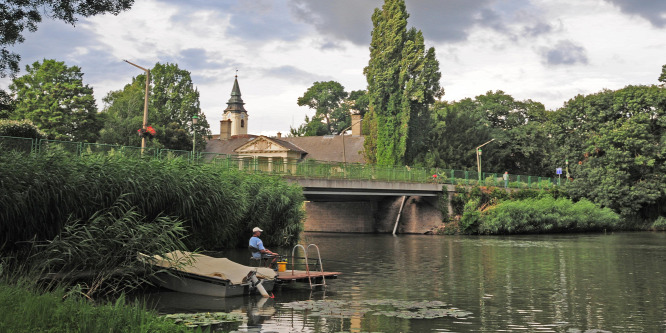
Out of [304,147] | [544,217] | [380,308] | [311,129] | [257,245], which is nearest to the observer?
[380,308]

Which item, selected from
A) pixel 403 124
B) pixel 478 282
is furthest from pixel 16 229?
pixel 403 124

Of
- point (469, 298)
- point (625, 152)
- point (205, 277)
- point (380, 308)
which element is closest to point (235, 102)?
point (625, 152)

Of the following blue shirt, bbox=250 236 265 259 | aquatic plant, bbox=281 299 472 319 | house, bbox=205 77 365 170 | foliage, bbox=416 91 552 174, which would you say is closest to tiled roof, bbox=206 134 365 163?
house, bbox=205 77 365 170

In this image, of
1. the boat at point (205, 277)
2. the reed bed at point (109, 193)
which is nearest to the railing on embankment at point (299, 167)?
the reed bed at point (109, 193)

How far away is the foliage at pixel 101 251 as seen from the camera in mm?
15164

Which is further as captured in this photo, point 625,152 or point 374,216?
point 625,152

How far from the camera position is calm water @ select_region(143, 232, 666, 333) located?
1259 centimetres

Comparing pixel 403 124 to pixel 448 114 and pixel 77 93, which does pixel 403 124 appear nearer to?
pixel 448 114

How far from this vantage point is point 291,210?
32.8 meters

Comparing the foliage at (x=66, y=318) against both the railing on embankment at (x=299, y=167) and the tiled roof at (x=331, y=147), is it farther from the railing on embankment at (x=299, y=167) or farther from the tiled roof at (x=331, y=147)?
the tiled roof at (x=331, y=147)

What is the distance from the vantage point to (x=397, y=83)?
60719mm

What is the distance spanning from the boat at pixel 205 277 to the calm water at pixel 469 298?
31cm

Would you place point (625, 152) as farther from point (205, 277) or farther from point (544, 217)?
point (205, 277)

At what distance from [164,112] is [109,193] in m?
52.1
